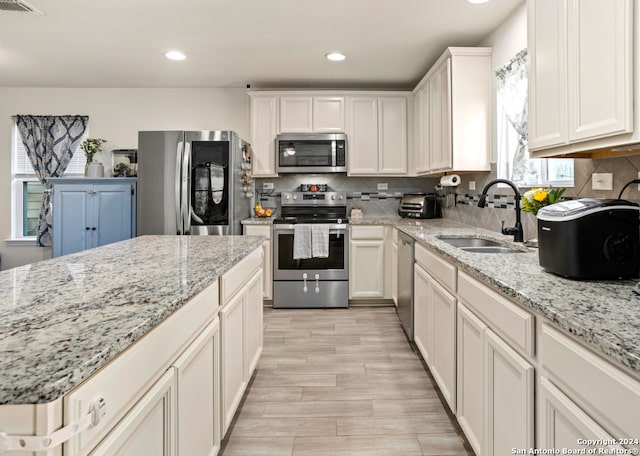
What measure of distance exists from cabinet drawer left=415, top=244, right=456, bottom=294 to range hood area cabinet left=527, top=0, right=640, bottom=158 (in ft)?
2.20

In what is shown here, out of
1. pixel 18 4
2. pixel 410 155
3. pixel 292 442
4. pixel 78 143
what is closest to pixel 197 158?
pixel 18 4

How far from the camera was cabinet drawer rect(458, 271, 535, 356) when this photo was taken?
112 cm

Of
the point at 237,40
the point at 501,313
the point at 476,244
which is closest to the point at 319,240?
the point at 476,244

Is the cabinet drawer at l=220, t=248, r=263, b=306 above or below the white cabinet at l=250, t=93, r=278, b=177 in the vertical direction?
below

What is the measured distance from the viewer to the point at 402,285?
325 cm

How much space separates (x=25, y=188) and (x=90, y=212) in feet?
4.13

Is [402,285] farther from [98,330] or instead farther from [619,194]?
[98,330]

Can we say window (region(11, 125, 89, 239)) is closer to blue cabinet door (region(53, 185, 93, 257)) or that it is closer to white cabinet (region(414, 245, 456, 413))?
blue cabinet door (region(53, 185, 93, 257))

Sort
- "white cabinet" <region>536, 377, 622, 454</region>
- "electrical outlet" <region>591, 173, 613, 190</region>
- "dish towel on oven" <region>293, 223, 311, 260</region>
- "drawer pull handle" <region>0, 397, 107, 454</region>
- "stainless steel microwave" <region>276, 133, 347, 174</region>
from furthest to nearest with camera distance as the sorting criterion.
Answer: "stainless steel microwave" <region>276, 133, 347, 174</region> < "dish towel on oven" <region>293, 223, 311, 260</region> < "electrical outlet" <region>591, 173, 613, 190</region> < "white cabinet" <region>536, 377, 622, 454</region> < "drawer pull handle" <region>0, 397, 107, 454</region>

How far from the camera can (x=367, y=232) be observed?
4016mm

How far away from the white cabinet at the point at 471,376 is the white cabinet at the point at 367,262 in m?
2.22

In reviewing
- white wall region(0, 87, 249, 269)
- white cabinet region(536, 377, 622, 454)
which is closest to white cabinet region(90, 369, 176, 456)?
Result: white cabinet region(536, 377, 622, 454)

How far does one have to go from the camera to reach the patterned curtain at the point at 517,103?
8.73 feet

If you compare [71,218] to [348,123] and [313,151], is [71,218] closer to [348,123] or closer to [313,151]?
[313,151]
